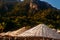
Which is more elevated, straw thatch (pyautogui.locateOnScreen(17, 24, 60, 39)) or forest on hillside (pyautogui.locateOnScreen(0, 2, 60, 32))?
forest on hillside (pyautogui.locateOnScreen(0, 2, 60, 32))

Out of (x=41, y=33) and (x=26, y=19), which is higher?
(x=26, y=19)

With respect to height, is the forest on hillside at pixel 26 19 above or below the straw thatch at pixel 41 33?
above

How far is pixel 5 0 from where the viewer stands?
4604 inches

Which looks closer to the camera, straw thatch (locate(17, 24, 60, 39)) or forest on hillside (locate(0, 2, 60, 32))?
straw thatch (locate(17, 24, 60, 39))

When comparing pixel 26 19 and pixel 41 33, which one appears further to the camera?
pixel 26 19

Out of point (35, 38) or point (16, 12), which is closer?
point (35, 38)

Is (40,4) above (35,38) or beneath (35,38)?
above

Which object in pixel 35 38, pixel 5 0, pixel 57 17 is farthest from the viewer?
pixel 5 0

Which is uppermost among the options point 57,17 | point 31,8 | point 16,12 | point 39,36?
point 31,8

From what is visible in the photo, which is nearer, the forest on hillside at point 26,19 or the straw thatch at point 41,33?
the straw thatch at point 41,33

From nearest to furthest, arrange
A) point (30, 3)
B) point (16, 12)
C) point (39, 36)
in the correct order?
point (39, 36)
point (16, 12)
point (30, 3)

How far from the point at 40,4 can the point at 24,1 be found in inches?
264

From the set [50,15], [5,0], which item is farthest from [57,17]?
[5,0]

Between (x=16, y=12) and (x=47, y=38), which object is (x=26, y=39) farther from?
(x=16, y=12)
